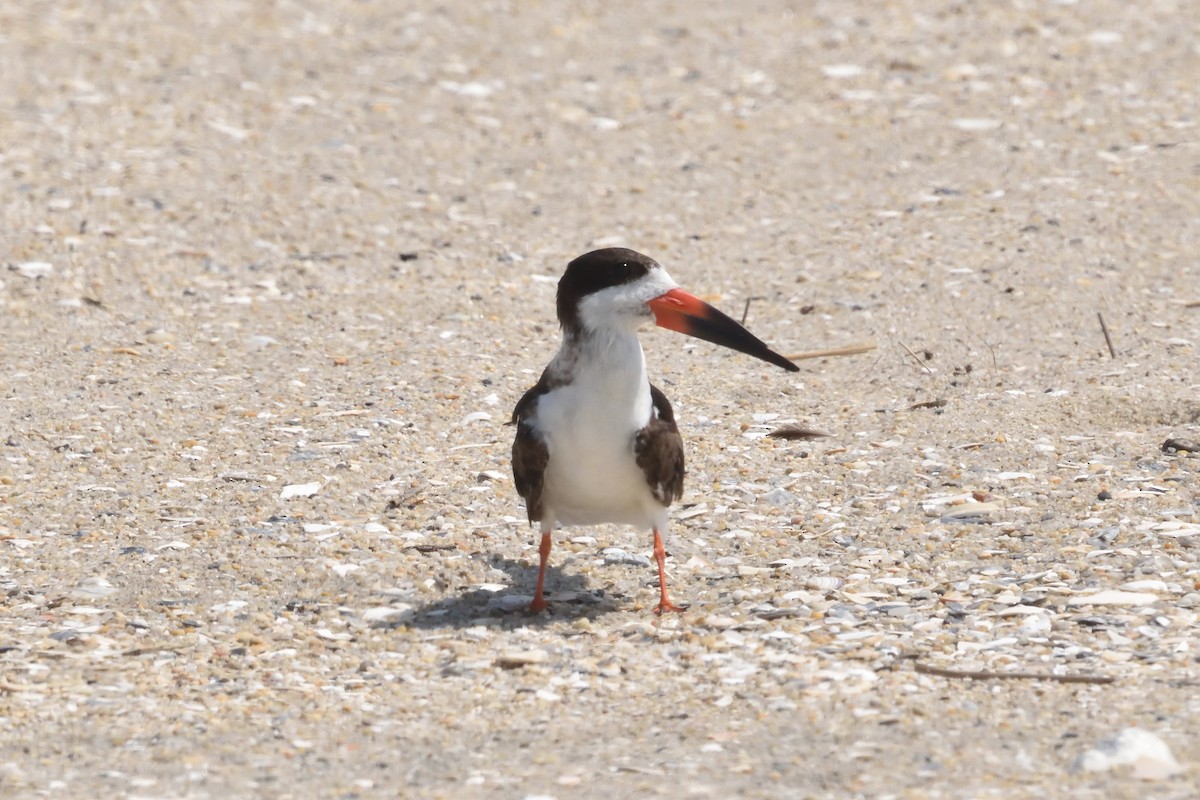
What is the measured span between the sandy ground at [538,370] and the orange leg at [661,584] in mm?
126

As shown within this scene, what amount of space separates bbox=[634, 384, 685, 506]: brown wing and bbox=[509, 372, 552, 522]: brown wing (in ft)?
1.13

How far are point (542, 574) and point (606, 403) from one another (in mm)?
703

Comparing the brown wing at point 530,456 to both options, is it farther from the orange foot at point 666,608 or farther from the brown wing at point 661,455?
the orange foot at point 666,608

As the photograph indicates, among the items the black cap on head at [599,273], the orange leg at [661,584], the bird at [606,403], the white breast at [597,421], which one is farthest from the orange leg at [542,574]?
the black cap on head at [599,273]

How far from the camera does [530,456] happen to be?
220 inches

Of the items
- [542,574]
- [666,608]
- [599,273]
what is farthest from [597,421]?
[666,608]

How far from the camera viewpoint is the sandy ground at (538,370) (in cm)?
472

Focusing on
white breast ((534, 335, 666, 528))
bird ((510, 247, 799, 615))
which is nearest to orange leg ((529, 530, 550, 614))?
bird ((510, 247, 799, 615))

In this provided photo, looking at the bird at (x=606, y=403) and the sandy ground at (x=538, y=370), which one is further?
the bird at (x=606, y=403)

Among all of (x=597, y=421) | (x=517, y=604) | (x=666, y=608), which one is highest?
(x=597, y=421)

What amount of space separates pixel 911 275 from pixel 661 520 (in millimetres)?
4121

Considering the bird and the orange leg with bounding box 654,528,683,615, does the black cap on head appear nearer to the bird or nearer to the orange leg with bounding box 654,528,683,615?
the bird

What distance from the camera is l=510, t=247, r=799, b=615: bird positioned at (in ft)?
18.0

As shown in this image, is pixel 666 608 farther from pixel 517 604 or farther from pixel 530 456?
pixel 530 456
